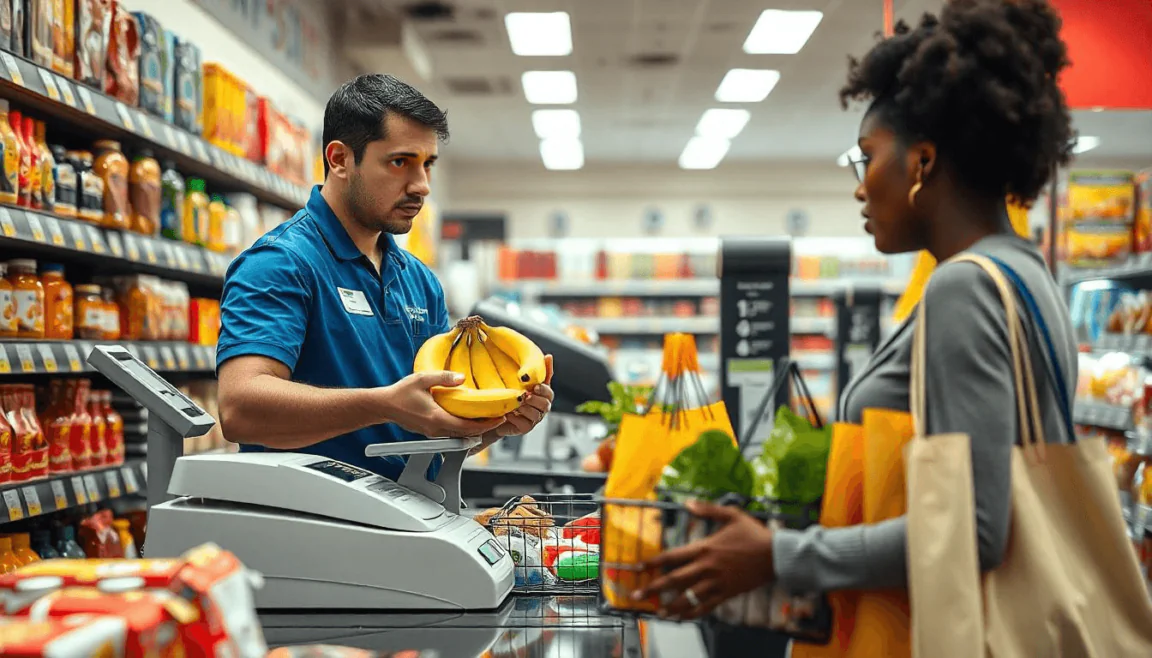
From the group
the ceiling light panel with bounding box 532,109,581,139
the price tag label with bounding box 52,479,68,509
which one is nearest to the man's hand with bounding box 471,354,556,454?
the price tag label with bounding box 52,479,68,509

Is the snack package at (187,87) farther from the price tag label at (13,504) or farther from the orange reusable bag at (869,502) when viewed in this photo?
the orange reusable bag at (869,502)

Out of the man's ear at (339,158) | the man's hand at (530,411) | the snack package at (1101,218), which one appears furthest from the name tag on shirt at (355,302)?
the snack package at (1101,218)

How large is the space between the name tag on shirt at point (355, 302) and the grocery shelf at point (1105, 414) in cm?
381

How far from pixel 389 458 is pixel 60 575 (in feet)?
2.93

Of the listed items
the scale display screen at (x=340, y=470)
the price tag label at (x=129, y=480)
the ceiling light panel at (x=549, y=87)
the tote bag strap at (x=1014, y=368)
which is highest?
the ceiling light panel at (x=549, y=87)

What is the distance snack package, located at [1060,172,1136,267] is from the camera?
4793 mm

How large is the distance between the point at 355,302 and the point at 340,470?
51 centimetres

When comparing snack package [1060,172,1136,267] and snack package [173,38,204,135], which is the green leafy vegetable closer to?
snack package [173,38,204,135]

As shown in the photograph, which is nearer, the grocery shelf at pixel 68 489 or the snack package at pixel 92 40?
the grocery shelf at pixel 68 489

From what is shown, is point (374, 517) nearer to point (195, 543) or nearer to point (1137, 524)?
point (195, 543)

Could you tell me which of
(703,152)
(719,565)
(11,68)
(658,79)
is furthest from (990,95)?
(703,152)

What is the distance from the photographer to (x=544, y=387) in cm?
180

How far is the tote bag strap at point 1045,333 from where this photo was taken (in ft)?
3.85

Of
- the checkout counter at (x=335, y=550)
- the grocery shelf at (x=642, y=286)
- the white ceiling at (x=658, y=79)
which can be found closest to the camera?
the checkout counter at (x=335, y=550)
